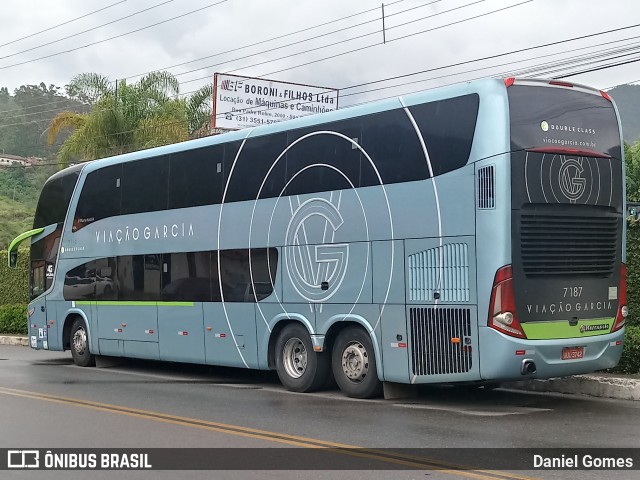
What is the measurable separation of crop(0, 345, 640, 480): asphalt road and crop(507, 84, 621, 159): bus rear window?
3.35 m

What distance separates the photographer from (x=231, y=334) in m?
15.4

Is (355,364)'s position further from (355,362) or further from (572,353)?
(572,353)

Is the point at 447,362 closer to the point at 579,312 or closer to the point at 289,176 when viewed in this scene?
the point at 579,312

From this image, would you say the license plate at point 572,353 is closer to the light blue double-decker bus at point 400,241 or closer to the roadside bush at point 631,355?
the light blue double-decker bus at point 400,241

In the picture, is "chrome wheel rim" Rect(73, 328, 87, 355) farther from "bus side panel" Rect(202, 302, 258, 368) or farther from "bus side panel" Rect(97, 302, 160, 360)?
"bus side panel" Rect(202, 302, 258, 368)

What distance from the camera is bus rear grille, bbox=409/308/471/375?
456 inches

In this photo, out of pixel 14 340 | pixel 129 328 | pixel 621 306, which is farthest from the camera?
pixel 14 340

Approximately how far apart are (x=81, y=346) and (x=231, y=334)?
5606 millimetres

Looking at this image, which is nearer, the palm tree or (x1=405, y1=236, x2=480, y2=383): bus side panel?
(x1=405, y1=236, x2=480, y2=383): bus side panel

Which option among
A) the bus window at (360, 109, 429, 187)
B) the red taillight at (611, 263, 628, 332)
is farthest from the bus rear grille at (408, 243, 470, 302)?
the red taillight at (611, 263, 628, 332)

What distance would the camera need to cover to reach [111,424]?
10.9m

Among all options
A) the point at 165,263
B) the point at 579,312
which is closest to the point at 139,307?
the point at 165,263

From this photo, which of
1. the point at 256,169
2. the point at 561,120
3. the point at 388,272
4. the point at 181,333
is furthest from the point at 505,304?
the point at 181,333

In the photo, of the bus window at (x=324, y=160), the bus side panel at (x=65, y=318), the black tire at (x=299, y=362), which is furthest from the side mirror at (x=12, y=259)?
the bus window at (x=324, y=160)
